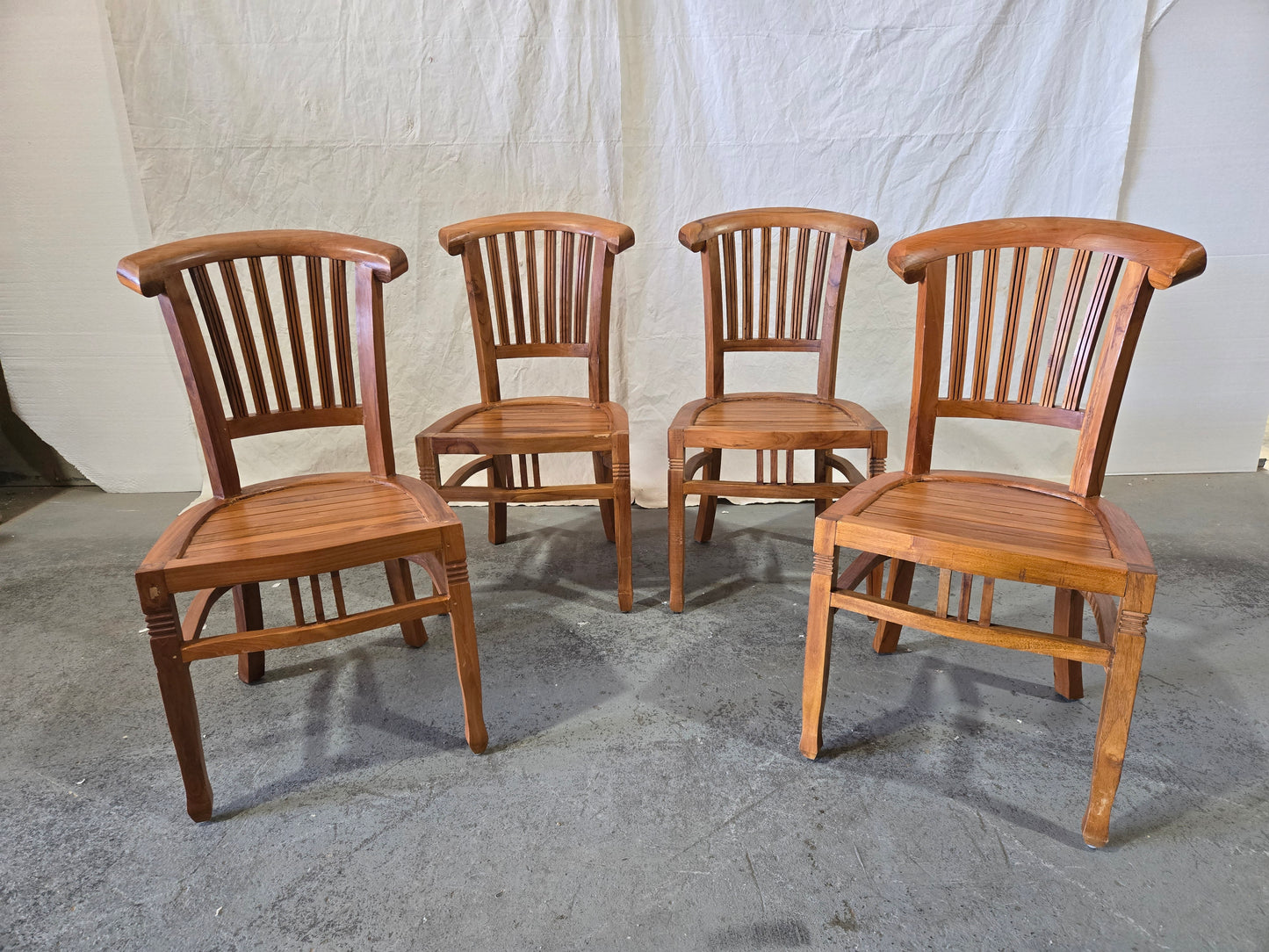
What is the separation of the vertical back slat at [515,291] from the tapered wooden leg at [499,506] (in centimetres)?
37

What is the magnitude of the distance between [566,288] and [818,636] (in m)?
1.31

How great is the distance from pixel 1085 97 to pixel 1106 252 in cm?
144

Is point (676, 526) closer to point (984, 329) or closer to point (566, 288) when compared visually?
point (566, 288)

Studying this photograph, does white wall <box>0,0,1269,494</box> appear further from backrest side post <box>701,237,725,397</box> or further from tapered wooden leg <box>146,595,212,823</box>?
tapered wooden leg <box>146,595,212,823</box>

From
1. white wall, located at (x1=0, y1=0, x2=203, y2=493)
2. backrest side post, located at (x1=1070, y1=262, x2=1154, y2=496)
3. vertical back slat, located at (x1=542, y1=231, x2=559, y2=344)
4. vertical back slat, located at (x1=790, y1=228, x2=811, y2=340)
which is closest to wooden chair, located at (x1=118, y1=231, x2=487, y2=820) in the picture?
vertical back slat, located at (x1=542, y1=231, x2=559, y2=344)

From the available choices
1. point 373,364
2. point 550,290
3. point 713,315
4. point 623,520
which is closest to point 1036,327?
point 713,315

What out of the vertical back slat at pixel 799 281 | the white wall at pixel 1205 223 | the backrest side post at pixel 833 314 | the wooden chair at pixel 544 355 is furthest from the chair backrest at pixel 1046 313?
the white wall at pixel 1205 223

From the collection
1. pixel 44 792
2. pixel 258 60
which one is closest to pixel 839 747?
pixel 44 792

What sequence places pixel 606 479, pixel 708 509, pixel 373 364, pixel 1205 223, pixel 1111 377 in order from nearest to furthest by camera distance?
pixel 1111 377, pixel 373 364, pixel 606 479, pixel 708 509, pixel 1205 223

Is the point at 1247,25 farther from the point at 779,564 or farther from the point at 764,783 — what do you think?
the point at 764,783

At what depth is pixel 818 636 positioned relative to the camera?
1583 mm

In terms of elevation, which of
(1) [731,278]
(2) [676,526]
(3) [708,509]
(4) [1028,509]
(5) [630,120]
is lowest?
(3) [708,509]

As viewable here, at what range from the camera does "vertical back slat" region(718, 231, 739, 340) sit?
7.72 ft

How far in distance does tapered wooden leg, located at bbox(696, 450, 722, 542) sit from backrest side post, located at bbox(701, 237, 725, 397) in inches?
9.3
